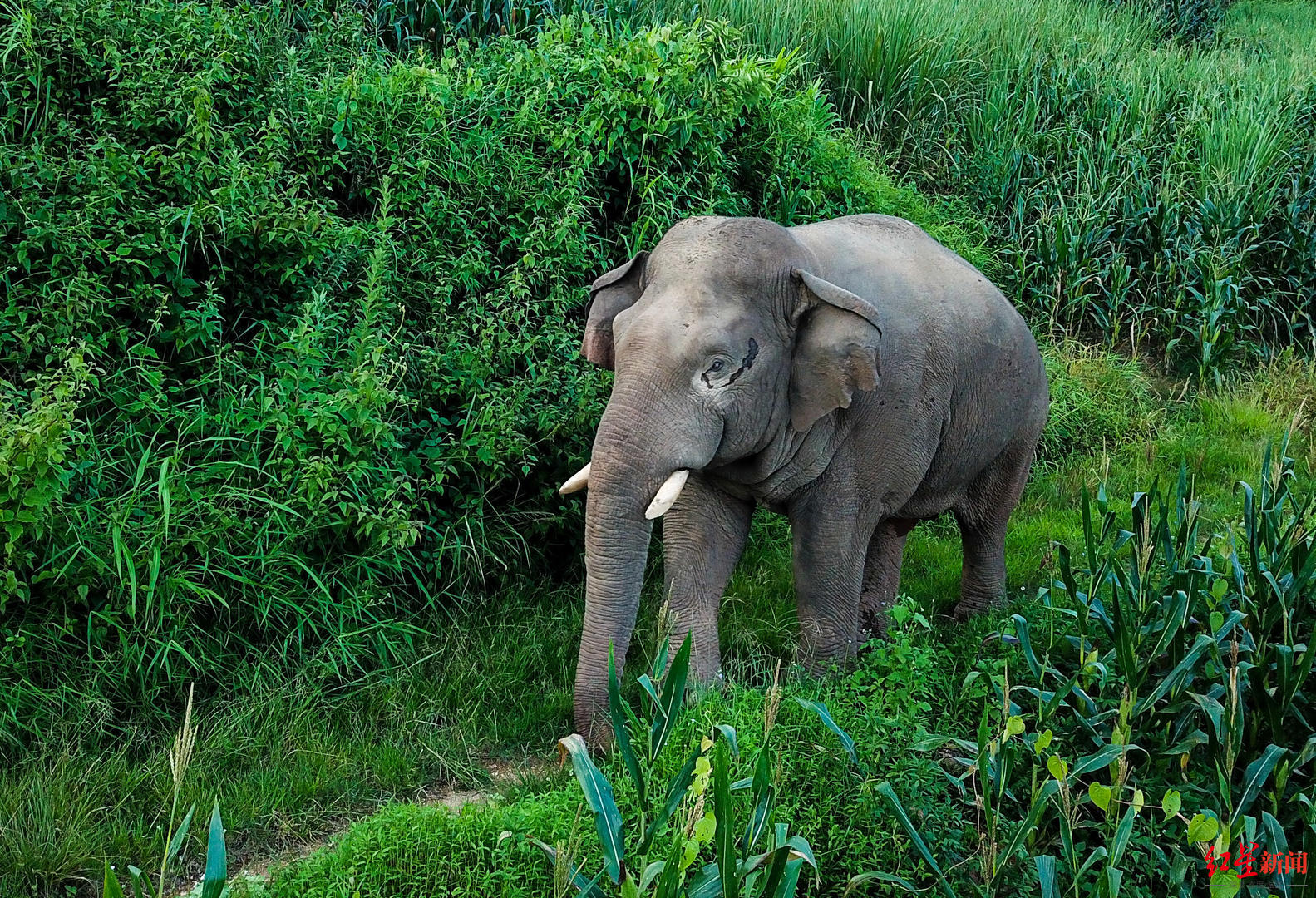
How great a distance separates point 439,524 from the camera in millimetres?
6055

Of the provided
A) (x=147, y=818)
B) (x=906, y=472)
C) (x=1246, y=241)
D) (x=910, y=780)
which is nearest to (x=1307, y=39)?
(x=1246, y=241)

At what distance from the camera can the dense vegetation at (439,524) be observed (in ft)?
13.1

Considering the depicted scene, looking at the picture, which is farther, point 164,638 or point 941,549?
point 941,549

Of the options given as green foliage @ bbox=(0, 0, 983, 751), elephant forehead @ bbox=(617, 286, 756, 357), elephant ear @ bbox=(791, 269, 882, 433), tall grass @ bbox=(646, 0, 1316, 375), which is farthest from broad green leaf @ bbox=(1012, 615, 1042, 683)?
tall grass @ bbox=(646, 0, 1316, 375)

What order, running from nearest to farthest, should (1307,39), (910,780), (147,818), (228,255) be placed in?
(910,780)
(147,818)
(228,255)
(1307,39)

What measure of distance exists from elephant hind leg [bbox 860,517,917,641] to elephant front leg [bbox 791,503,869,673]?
850 mm

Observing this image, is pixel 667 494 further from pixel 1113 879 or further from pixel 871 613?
pixel 871 613

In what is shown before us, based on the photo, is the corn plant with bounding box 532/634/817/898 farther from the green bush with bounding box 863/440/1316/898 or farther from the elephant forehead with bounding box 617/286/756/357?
the elephant forehead with bounding box 617/286/756/357

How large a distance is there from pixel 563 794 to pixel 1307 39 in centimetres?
1789

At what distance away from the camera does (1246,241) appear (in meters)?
10.3

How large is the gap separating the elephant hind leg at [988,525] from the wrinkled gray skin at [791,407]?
→ 18 centimetres

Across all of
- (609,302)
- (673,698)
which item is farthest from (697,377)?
(673,698)

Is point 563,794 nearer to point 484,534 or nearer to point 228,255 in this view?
point 484,534

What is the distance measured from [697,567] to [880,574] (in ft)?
4.88
